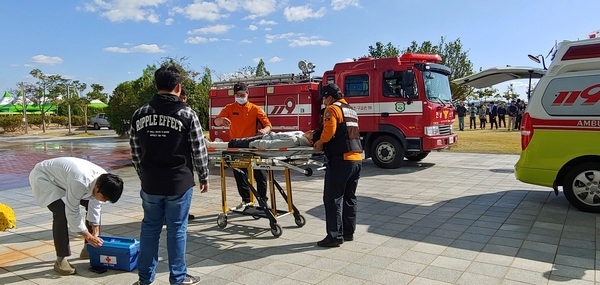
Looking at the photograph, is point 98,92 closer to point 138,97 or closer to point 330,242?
point 138,97

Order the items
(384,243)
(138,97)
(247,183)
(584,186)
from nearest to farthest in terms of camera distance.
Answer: (384,243), (247,183), (584,186), (138,97)

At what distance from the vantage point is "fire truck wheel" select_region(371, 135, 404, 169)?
10.8m

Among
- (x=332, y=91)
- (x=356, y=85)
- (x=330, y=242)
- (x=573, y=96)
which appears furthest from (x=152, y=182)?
(x=356, y=85)

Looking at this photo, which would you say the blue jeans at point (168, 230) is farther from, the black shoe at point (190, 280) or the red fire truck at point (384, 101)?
the red fire truck at point (384, 101)

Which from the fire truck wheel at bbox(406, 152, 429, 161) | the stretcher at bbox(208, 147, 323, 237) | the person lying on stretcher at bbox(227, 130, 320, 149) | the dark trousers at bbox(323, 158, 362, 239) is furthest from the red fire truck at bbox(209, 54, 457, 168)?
the dark trousers at bbox(323, 158, 362, 239)

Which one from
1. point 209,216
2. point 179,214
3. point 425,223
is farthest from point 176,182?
point 425,223

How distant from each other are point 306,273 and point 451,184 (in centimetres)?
558

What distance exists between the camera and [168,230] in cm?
361

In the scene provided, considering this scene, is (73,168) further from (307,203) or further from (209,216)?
(307,203)

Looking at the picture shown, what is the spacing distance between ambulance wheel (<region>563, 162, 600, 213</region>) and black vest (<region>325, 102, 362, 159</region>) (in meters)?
3.51

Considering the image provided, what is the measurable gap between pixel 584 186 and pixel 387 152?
17.0 ft

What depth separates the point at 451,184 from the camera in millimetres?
8773

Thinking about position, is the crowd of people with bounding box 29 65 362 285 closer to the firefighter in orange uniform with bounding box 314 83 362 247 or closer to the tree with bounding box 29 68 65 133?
the firefighter in orange uniform with bounding box 314 83 362 247

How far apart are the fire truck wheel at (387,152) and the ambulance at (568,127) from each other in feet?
14.3
